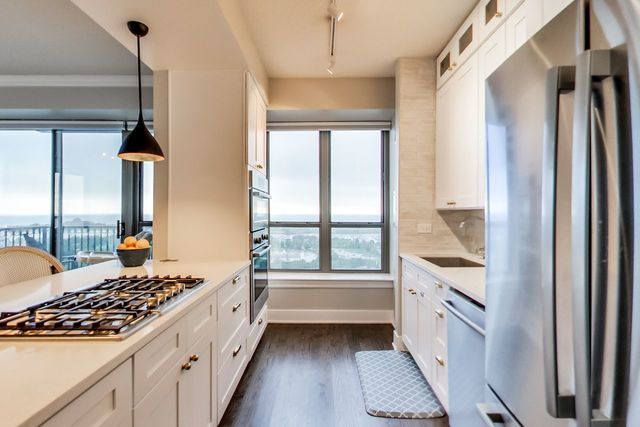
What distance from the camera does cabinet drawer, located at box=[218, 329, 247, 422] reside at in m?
1.76

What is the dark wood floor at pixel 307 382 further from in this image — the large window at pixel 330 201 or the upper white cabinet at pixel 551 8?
the upper white cabinet at pixel 551 8

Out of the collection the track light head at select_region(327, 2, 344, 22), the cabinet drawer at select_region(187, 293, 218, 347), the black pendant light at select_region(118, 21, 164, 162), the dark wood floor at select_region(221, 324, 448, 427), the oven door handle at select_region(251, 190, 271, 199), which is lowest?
the dark wood floor at select_region(221, 324, 448, 427)

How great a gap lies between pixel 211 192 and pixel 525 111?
7.08ft

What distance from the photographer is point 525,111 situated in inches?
32.9

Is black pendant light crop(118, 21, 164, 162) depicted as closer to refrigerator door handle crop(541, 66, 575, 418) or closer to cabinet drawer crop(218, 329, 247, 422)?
cabinet drawer crop(218, 329, 247, 422)

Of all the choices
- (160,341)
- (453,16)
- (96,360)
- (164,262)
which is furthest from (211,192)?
(453,16)

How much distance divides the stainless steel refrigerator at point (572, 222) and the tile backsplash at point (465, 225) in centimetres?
193

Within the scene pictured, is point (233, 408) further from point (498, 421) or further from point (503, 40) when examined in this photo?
point (503, 40)

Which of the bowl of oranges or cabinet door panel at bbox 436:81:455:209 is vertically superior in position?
cabinet door panel at bbox 436:81:455:209

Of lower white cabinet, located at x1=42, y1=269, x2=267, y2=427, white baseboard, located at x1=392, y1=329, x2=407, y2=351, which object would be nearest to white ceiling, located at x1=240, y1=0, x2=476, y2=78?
lower white cabinet, located at x1=42, y1=269, x2=267, y2=427

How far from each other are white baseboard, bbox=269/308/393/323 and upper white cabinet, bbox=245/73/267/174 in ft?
5.61

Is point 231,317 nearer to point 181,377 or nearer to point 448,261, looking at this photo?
point 181,377

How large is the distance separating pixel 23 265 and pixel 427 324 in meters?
2.57

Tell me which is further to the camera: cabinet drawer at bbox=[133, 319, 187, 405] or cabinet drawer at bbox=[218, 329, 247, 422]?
cabinet drawer at bbox=[218, 329, 247, 422]
